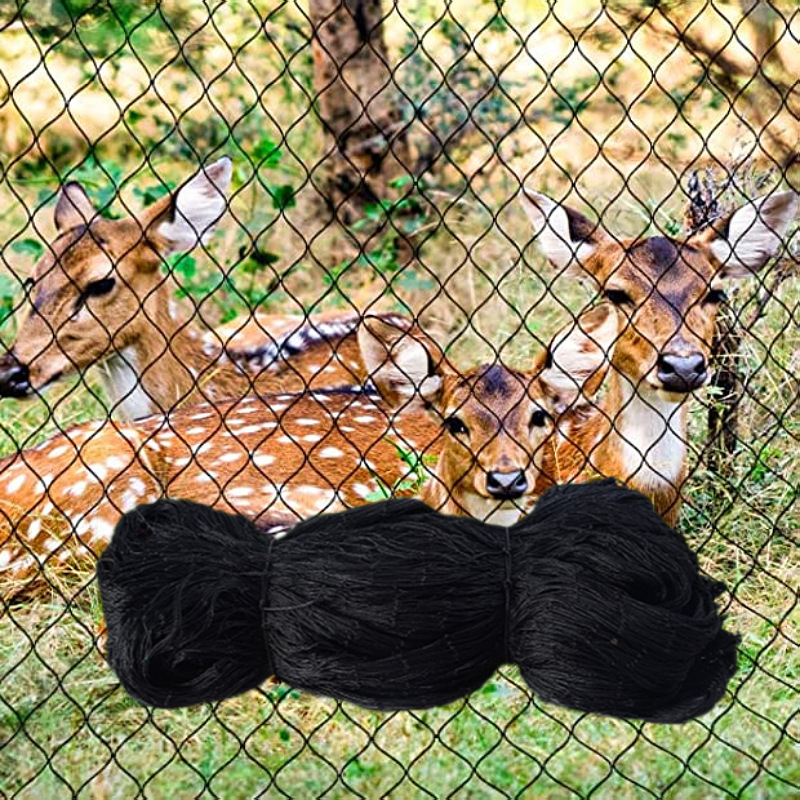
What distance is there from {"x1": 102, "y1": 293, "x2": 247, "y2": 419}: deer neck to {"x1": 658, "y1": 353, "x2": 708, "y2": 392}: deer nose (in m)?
2.19

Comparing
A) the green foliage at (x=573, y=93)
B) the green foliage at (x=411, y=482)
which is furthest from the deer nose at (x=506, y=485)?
the green foliage at (x=573, y=93)

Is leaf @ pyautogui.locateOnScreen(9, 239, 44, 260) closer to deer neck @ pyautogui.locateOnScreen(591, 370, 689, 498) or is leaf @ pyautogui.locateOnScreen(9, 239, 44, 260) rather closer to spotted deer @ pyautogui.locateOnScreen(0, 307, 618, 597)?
spotted deer @ pyautogui.locateOnScreen(0, 307, 618, 597)

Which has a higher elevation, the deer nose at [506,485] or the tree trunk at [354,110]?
the deer nose at [506,485]

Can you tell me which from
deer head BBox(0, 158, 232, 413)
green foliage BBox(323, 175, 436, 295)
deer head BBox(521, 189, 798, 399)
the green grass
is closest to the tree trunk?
green foliage BBox(323, 175, 436, 295)

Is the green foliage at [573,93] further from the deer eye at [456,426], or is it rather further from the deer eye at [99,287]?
the deer eye at [456,426]

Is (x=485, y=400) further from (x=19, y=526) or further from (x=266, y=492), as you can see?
(x=19, y=526)

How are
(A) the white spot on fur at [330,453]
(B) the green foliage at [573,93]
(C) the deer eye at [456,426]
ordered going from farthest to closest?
(B) the green foliage at [573,93]
(A) the white spot on fur at [330,453]
(C) the deer eye at [456,426]

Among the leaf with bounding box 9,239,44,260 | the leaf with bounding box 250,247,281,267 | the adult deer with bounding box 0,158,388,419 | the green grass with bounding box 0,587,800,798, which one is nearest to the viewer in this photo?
the green grass with bounding box 0,587,800,798

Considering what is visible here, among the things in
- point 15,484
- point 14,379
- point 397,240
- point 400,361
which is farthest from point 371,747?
point 397,240

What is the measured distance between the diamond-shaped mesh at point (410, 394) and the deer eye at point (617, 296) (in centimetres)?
2

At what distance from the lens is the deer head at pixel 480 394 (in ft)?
17.5

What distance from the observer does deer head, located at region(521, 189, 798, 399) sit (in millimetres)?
5324

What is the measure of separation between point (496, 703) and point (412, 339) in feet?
3.82

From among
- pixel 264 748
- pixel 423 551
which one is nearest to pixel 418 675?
pixel 423 551
